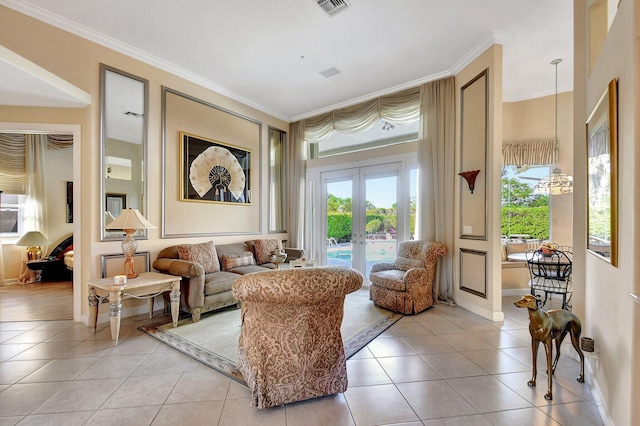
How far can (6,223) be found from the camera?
5750mm

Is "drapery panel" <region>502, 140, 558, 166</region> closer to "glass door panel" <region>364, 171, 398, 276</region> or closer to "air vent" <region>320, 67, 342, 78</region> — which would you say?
"glass door panel" <region>364, 171, 398, 276</region>

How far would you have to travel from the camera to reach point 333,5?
2.93 meters

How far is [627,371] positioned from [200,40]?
4770 millimetres

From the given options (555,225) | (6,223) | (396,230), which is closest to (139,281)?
(396,230)

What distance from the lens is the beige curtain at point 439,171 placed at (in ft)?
14.0

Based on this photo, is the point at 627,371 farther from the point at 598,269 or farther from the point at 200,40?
the point at 200,40

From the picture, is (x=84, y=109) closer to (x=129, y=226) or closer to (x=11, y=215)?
(x=129, y=226)

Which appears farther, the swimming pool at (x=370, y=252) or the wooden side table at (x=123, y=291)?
the swimming pool at (x=370, y=252)

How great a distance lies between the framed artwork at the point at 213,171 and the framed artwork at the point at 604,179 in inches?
182

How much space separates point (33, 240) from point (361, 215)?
6.54 m

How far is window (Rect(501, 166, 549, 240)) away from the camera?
202 inches

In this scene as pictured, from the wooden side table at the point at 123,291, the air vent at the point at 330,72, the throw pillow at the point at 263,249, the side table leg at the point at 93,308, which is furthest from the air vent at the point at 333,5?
the side table leg at the point at 93,308

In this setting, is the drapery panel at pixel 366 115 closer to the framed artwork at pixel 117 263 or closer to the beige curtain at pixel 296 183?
the beige curtain at pixel 296 183

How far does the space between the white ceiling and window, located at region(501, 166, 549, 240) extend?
1.53 metres
